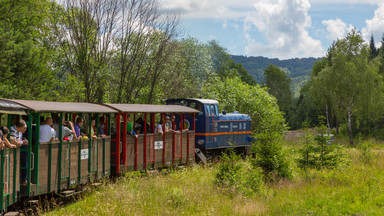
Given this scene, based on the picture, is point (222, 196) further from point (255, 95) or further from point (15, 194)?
point (255, 95)

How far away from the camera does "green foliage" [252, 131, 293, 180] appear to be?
14.5 metres


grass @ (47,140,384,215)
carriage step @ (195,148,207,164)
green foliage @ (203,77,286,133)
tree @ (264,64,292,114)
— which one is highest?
tree @ (264,64,292,114)

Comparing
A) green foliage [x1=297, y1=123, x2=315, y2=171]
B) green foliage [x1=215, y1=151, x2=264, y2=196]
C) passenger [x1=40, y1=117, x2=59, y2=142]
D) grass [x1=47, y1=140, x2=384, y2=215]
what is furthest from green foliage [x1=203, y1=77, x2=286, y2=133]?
passenger [x1=40, y1=117, x2=59, y2=142]

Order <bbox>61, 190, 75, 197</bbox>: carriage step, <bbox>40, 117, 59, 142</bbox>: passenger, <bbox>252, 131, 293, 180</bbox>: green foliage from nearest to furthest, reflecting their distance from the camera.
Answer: <bbox>40, 117, 59, 142</bbox>: passenger < <bbox>61, 190, 75, 197</bbox>: carriage step < <bbox>252, 131, 293, 180</bbox>: green foliage

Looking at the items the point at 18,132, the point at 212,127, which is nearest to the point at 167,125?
the point at 212,127

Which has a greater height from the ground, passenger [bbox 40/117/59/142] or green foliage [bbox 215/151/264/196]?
passenger [bbox 40/117/59/142]

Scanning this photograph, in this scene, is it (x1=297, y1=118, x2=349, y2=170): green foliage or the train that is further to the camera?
(x1=297, y1=118, x2=349, y2=170): green foliage

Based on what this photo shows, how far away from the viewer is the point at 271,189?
1350 cm

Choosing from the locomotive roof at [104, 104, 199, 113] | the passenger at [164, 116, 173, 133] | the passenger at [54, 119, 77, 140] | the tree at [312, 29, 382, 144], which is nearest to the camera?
the passenger at [54, 119, 77, 140]

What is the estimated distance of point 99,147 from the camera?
12.9 m

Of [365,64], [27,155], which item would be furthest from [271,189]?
[365,64]

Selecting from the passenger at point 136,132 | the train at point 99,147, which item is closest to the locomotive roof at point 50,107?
the train at point 99,147

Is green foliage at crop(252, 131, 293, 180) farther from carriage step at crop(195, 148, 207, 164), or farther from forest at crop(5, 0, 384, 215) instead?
carriage step at crop(195, 148, 207, 164)

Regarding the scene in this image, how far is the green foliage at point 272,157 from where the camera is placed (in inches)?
571
